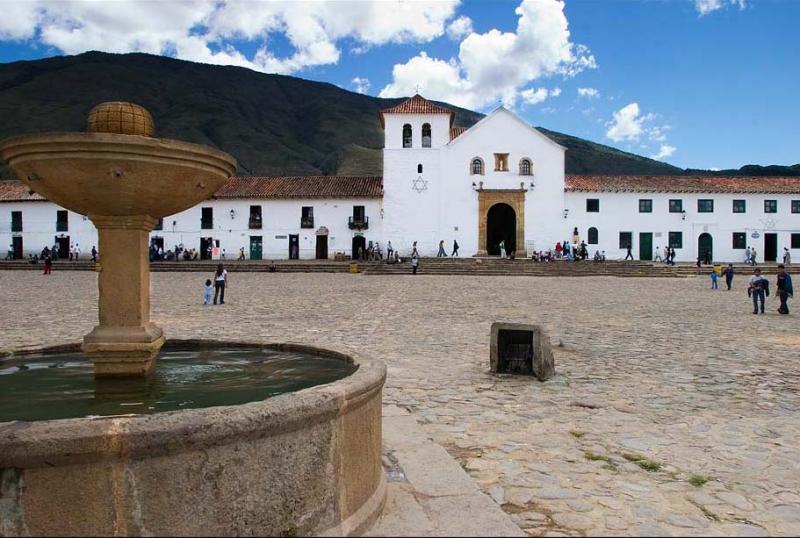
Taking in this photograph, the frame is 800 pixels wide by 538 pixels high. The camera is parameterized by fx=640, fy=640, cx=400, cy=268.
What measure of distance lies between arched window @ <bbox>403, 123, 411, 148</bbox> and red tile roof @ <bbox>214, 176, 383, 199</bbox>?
331 cm

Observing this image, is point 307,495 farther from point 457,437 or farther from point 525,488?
point 457,437

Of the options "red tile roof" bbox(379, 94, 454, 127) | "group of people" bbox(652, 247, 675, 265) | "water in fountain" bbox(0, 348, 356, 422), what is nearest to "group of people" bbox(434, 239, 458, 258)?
"red tile roof" bbox(379, 94, 454, 127)

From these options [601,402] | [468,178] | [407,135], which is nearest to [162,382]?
[601,402]

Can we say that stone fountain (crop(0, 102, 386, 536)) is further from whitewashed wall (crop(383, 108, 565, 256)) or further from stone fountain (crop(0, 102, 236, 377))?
whitewashed wall (crop(383, 108, 565, 256))

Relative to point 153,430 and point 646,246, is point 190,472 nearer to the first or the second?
point 153,430

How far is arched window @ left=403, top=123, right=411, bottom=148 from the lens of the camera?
4106 centimetres

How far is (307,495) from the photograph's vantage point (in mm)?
2773

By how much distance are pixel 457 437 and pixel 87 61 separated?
166m

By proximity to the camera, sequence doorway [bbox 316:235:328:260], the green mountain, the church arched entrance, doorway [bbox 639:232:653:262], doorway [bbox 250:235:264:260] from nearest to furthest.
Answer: doorway [bbox 639:232:653:262]
doorway [bbox 316:235:328:260]
doorway [bbox 250:235:264:260]
the church arched entrance
the green mountain

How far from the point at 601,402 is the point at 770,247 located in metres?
42.6

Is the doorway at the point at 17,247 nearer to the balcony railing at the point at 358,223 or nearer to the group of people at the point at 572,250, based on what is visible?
the balcony railing at the point at 358,223

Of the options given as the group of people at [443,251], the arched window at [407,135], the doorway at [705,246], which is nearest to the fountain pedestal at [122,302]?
the group of people at [443,251]

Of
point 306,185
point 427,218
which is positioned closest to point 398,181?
point 427,218

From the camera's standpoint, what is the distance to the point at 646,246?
41.6 m
